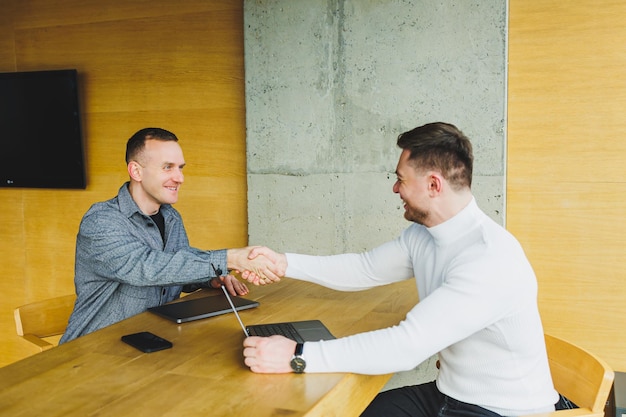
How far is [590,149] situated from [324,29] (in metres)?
1.46

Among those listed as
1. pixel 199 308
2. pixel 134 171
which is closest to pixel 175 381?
pixel 199 308

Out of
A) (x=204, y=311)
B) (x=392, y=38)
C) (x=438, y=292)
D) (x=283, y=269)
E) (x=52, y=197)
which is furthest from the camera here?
(x=52, y=197)

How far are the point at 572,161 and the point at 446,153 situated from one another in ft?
4.54

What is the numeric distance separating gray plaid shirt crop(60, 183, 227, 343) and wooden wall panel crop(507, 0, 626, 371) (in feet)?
5.46

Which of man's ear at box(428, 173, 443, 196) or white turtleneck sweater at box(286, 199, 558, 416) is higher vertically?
man's ear at box(428, 173, 443, 196)

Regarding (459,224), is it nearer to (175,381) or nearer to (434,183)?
(434,183)

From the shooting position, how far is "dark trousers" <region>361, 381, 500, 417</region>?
6.05 ft

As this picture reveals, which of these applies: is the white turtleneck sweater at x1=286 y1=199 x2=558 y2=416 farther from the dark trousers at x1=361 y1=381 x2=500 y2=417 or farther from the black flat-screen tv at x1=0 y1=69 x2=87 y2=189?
the black flat-screen tv at x1=0 y1=69 x2=87 y2=189

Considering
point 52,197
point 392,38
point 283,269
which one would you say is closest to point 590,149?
point 392,38

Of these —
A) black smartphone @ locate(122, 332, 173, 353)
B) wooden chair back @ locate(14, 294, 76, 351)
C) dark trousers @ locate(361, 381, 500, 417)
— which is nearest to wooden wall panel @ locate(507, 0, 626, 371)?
dark trousers @ locate(361, 381, 500, 417)

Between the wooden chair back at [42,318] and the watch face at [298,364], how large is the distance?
117cm

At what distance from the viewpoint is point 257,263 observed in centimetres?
229

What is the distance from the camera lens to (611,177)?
2.88 metres

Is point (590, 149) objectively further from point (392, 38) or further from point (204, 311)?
point (204, 311)
